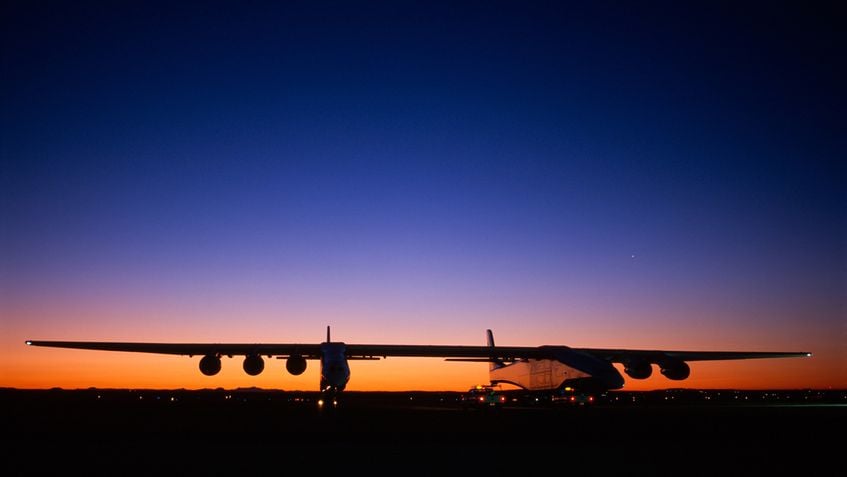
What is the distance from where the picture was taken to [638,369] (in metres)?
46.1

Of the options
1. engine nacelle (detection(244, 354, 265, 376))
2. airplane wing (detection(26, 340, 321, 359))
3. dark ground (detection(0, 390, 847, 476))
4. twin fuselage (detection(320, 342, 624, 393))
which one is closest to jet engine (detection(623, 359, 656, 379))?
twin fuselage (detection(320, 342, 624, 393))

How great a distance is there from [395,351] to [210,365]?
50.9 feet

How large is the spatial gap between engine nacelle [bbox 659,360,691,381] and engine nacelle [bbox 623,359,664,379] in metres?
0.95

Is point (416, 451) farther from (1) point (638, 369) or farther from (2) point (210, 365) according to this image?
(1) point (638, 369)

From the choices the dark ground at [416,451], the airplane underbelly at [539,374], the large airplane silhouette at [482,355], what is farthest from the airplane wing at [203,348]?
the dark ground at [416,451]

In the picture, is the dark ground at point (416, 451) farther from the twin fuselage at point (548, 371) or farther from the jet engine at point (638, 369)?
the jet engine at point (638, 369)

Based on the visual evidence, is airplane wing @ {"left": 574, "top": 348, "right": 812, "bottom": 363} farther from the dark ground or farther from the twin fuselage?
the dark ground

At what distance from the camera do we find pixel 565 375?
47.2 m

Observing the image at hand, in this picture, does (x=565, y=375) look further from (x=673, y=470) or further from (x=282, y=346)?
(x=673, y=470)

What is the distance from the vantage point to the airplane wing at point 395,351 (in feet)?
145

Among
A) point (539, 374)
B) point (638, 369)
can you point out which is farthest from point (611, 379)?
point (539, 374)

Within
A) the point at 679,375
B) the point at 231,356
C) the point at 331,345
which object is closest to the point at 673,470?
the point at 331,345

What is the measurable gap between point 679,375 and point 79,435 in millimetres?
37859

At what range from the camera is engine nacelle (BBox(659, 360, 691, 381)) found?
144ft
